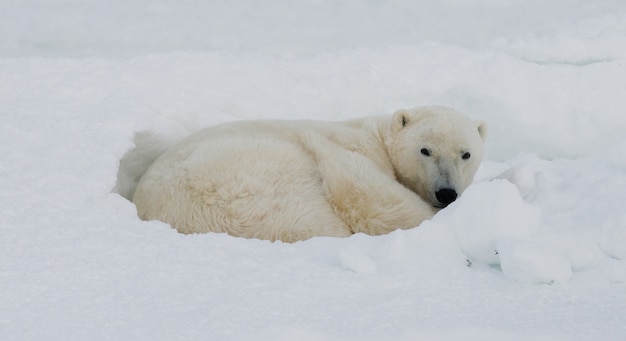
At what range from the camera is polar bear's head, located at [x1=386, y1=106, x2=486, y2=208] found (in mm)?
3512

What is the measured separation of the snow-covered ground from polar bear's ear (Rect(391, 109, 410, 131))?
0.57 m

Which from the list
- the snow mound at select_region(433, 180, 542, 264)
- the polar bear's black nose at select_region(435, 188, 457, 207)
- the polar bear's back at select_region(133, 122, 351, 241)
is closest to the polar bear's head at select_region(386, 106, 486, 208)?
the polar bear's black nose at select_region(435, 188, 457, 207)

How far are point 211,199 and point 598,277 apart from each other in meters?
1.45

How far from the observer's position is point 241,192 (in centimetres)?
295

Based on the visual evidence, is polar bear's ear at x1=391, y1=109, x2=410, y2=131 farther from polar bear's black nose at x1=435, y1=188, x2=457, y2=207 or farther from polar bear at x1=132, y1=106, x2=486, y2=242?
polar bear's black nose at x1=435, y1=188, x2=457, y2=207

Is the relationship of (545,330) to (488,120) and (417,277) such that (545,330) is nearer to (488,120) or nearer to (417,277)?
(417,277)

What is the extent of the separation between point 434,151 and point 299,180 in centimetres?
80

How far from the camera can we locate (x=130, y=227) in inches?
102

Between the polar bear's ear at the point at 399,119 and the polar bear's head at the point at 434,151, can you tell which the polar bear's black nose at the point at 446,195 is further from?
the polar bear's ear at the point at 399,119

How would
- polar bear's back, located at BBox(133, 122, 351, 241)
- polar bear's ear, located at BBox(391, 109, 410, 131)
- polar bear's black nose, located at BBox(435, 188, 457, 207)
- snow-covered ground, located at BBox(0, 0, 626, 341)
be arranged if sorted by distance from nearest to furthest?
snow-covered ground, located at BBox(0, 0, 626, 341) → polar bear's back, located at BBox(133, 122, 351, 241) → polar bear's black nose, located at BBox(435, 188, 457, 207) → polar bear's ear, located at BBox(391, 109, 410, 131)

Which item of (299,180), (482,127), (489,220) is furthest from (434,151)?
(489,220)

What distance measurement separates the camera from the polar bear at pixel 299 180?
292 centimetres

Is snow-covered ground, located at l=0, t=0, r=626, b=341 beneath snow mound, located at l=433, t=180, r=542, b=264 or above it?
beneath

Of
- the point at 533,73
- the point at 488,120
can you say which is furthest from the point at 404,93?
the point at 533,73
